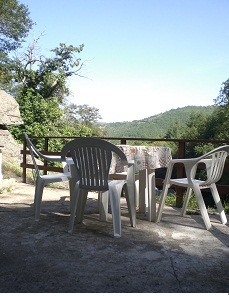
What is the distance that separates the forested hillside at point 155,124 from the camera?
1200 inches

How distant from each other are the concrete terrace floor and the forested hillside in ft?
86.6

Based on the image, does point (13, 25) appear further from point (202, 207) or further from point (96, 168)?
point (202, 207)

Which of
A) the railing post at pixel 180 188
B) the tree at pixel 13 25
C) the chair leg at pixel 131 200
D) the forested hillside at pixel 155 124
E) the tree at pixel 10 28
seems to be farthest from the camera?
the forested hillside at pixel 155 124

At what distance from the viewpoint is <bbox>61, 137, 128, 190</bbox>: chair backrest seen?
240 centimetres

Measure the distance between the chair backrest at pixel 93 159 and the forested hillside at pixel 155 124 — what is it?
2657 cm

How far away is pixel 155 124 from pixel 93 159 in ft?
104

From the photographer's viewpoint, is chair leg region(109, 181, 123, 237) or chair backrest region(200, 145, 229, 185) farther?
chair backrest region(200, 145, 229, 185)

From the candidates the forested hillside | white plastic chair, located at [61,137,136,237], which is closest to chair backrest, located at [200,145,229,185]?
white plastic chair, located at [61,137,136,237]

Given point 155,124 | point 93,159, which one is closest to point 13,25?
point 93,159

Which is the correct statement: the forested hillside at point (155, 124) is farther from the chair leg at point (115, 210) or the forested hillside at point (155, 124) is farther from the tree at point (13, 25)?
the chair leg at point (115, 210)

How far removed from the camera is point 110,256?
1992 mm

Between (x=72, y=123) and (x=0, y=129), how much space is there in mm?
11098

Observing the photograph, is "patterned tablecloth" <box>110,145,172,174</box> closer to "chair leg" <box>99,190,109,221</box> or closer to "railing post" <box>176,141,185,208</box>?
"chair leg" <box>99,190,109,221</box>

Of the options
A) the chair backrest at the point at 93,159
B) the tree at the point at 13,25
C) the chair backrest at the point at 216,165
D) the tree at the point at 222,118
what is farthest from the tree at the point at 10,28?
the tree at the point at 222,118
